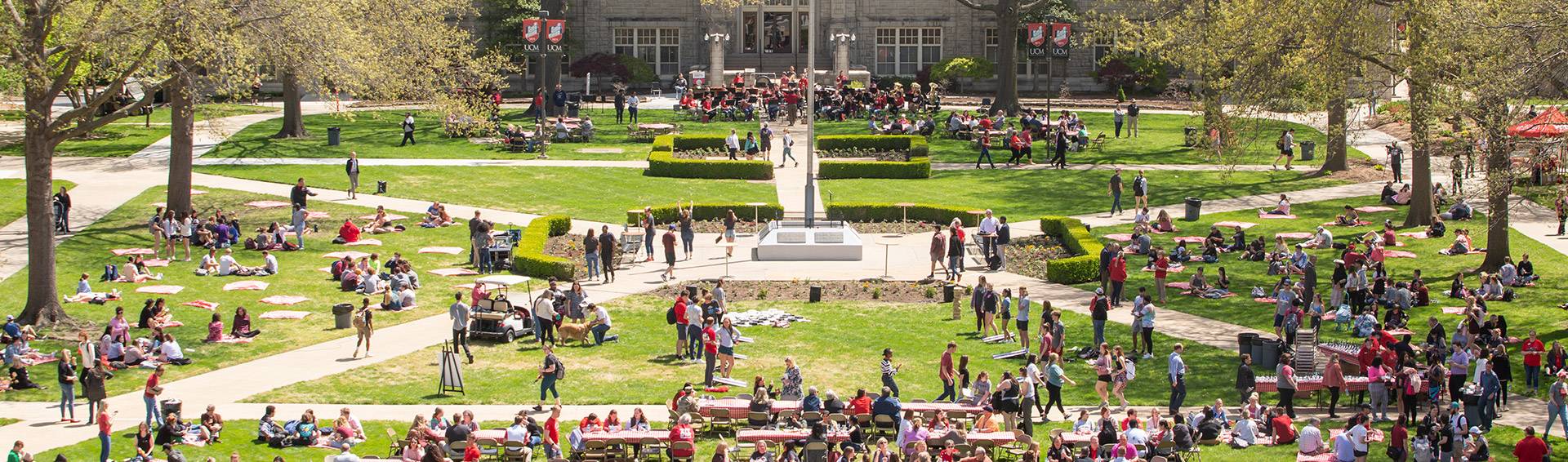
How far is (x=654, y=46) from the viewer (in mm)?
80188

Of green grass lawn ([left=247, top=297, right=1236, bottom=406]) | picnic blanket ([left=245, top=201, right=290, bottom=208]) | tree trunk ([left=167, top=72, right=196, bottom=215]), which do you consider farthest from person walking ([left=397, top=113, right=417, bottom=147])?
green grass lawn ([left=247, top=297, right=1236, bottom=406])

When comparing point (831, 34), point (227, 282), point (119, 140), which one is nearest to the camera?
point (227, 282)

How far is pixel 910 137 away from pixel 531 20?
13897 mm

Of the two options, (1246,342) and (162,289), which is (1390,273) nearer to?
(1246,342)

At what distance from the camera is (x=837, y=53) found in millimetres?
76875

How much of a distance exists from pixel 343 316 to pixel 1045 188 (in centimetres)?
2549

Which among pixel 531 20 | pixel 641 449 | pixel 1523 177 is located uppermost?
pixel 531 20

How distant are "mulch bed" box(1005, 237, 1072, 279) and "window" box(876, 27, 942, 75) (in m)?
35.7

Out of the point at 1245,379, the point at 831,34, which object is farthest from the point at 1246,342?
the point at 831,34

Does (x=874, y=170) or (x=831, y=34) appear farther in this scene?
(x=831, y=34)

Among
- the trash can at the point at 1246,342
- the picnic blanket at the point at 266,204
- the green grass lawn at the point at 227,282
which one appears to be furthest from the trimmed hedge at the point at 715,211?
the trash can at the point at 1246,342

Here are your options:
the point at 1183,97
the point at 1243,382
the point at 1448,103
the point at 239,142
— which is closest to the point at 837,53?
the point at 1183,97

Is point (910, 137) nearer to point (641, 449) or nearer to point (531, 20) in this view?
point (531, 20)

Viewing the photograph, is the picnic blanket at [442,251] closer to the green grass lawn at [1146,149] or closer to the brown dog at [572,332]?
the brown dog at [572,332]
